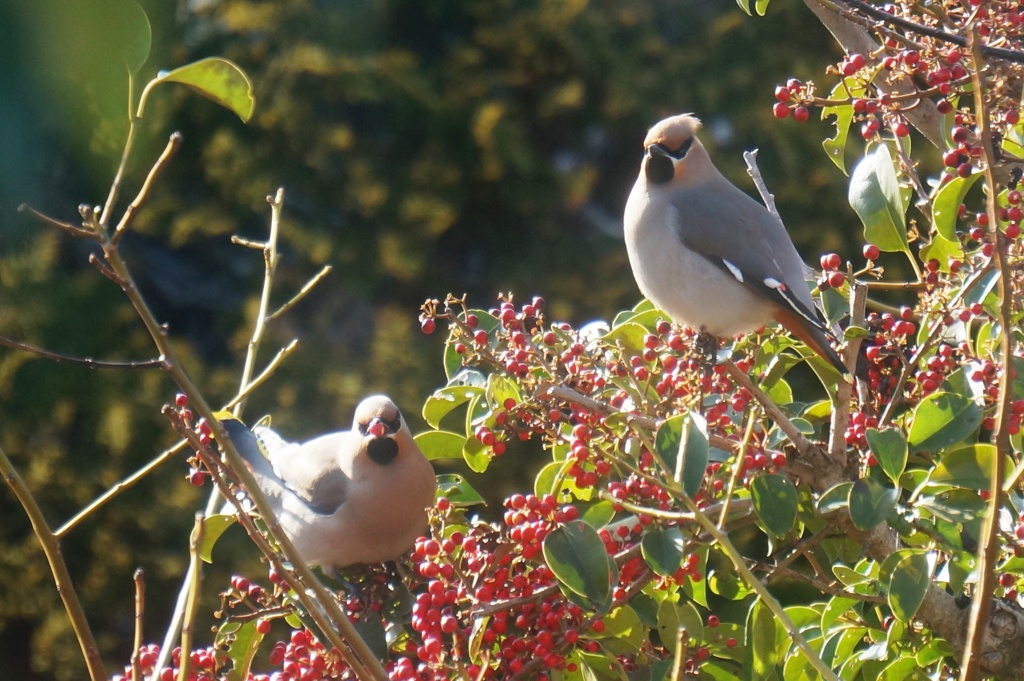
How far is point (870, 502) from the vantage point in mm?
1184

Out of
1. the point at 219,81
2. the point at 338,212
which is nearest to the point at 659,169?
the point at 219,81

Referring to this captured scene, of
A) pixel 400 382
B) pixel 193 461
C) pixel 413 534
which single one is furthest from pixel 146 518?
pixel 193 461

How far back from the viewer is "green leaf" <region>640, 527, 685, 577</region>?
1188 mm

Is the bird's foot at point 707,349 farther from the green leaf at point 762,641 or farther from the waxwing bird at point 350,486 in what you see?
the waxwing bird at point 350,486

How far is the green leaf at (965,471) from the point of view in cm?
112

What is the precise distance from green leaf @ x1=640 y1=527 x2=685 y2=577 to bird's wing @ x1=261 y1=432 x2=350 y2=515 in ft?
3.43

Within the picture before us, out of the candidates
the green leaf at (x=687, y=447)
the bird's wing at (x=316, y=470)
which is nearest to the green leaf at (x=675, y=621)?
the green leaf at (x=687, y=447)

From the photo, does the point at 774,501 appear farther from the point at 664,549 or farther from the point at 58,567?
the point at 58,567

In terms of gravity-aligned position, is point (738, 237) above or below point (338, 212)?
below

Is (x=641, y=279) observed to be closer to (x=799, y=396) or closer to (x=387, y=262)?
(x=799, y=396)

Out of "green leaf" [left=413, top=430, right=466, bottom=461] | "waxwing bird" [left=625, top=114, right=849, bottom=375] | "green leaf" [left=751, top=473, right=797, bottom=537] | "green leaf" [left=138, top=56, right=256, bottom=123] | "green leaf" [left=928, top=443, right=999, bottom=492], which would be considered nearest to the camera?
"green leaf" [left=138, top=56, right=256, bottom=123]

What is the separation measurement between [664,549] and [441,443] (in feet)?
1.60

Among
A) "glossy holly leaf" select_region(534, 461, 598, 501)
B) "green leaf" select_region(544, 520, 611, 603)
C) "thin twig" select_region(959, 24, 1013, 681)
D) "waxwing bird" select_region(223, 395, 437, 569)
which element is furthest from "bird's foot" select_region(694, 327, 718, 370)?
"thin twig" select_region(959, 24, 1013, 681)

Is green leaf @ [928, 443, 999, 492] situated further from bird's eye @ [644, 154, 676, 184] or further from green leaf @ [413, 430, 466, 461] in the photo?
bird's eye @ [644, 154, 676, 184]
